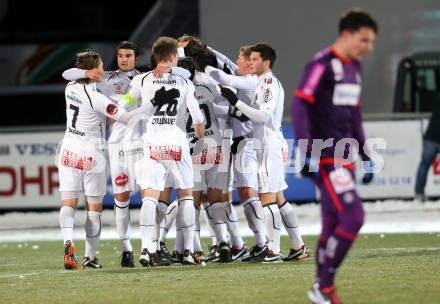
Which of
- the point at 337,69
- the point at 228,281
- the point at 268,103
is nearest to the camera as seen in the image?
the point at 337,69

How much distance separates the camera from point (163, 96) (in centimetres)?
1219

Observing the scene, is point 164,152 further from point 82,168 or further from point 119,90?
point 119,90

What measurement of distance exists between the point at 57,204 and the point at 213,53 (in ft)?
28.1

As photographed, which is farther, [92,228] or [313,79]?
[92,228]

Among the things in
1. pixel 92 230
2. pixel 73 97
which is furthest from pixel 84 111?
pixel 92 230

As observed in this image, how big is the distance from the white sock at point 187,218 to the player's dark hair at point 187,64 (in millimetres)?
1336

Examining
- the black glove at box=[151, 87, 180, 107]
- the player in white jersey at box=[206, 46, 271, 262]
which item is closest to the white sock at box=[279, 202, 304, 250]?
the player in white jersey at box=[206, 46, 271, 262]

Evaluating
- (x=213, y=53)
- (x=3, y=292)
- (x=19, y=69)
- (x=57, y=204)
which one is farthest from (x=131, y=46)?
(x=19, y=69)

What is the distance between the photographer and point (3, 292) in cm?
1061

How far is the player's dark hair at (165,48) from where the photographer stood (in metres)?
12.1

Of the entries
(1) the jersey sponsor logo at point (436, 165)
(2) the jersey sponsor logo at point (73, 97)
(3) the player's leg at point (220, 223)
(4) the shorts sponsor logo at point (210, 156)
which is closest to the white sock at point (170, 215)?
(3) the player's leg at point (220, 223)

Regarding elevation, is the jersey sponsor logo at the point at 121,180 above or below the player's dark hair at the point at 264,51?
below

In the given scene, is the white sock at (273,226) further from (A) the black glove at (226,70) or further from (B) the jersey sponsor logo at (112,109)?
(B) the jersey sponsor logo at (112,109)

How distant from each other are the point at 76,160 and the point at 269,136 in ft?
6.64
